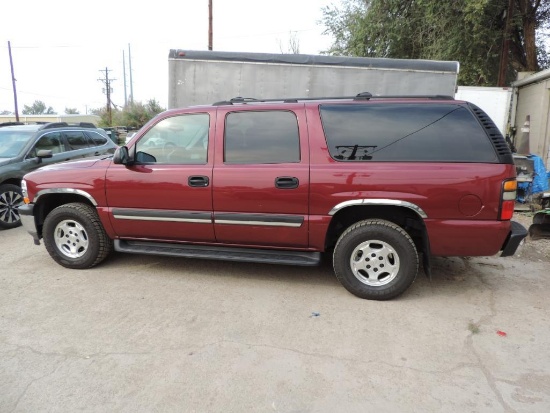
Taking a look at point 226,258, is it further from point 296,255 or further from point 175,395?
point 175,395

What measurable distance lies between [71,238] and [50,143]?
12.3 feet

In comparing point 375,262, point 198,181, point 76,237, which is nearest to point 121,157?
point 198,181

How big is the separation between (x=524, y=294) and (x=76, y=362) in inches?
162

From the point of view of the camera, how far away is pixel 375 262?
3.75 metres

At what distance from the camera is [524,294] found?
402 centimetres

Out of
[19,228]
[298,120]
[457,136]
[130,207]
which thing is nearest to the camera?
[457,136]

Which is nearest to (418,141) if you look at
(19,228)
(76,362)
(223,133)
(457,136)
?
(457,136)

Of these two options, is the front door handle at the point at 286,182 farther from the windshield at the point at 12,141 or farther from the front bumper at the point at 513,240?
the windshield at the point at 12,141

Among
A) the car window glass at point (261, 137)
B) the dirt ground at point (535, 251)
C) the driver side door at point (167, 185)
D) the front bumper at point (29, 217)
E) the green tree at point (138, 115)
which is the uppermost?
the green tree at point (138, 115)

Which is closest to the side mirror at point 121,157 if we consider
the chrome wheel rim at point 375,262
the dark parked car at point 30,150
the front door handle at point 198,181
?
the front door handle at point 198,181

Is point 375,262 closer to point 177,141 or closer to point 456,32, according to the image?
point 177,141

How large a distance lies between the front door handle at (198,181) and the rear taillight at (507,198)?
2.68 m

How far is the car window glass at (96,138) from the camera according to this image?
8624 millimetres

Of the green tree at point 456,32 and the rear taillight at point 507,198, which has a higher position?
the green tree at point 456,32
